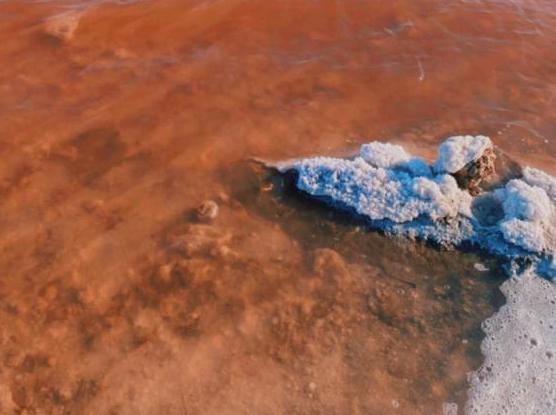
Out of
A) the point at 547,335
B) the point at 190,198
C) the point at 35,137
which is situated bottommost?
the point at 547,335

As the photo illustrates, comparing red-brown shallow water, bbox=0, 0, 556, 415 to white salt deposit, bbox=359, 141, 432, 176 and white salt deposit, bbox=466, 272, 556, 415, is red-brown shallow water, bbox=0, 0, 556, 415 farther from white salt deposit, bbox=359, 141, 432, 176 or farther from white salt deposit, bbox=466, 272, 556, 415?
white salt deposit, bbox=359, 141, 432, 176

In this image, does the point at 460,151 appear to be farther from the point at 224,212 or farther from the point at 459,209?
the point at 224,212

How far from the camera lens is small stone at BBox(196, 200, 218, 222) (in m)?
3.21

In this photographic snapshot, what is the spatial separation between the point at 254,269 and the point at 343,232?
0.58 m

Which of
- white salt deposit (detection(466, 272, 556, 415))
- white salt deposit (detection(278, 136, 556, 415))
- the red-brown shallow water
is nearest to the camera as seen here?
the red-brown shallow water

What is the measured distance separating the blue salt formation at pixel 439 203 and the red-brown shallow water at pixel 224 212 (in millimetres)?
114

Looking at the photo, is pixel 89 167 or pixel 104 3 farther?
pixel 104 3

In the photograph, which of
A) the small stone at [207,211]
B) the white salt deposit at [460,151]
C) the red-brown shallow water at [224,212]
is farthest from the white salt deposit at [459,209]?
the small stone at [207,211]

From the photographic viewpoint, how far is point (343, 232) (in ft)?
10.7

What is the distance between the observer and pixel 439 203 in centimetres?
328

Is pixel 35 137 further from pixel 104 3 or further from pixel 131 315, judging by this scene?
pixel 104 3

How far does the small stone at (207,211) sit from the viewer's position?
10.5 ft

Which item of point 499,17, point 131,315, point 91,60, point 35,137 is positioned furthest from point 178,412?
point 499,17

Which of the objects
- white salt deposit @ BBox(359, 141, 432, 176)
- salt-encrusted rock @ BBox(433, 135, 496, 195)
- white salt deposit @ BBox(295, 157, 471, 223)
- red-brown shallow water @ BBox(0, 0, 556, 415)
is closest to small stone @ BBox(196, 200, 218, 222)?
red-brown shallow water @ BBox(0, 0, 556, 415)
